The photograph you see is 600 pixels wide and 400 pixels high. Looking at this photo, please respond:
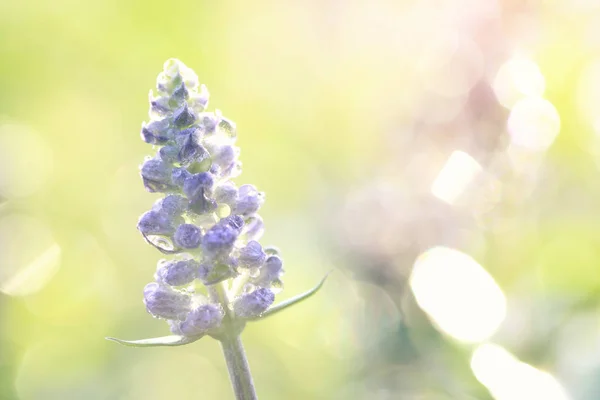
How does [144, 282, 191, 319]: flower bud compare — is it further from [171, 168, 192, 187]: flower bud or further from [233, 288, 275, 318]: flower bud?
[171, 168, 192, 187]: flower bud

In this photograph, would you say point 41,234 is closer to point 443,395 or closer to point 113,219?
point 113,219

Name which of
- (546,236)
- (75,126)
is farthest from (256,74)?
(546,236)

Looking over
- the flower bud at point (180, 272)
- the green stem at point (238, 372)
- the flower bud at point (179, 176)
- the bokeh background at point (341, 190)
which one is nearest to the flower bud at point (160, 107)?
the flower bud at point (179, 176)

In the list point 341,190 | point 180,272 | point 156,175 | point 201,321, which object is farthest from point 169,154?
point 341,190

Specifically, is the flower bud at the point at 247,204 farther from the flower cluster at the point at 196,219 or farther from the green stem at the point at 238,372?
the green stem at the point at 238,372

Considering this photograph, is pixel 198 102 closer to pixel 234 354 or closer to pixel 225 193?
pixel 225 193
